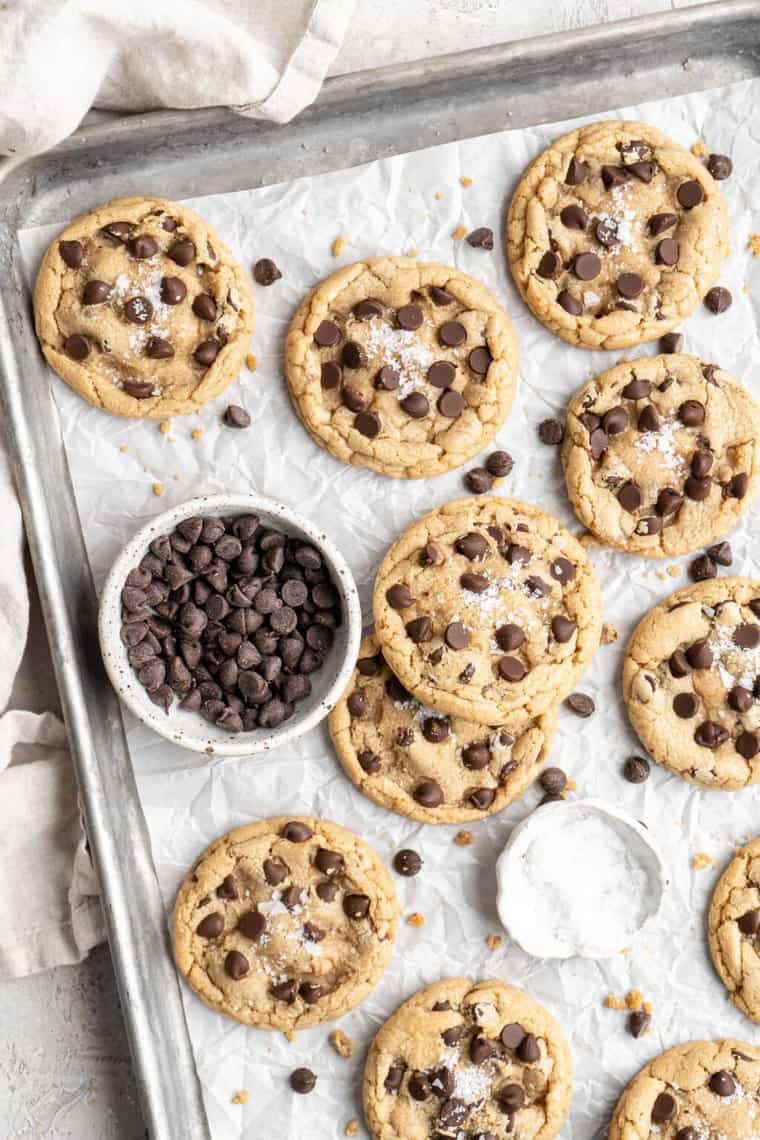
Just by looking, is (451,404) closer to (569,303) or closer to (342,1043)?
(569,303)

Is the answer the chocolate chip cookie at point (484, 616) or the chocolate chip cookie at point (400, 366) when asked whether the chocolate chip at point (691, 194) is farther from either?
the chocolate chip cookie at point (484, 616)

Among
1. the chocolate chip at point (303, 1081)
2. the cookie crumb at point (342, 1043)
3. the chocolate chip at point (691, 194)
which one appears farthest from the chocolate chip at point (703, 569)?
the chocolate chip at point (303, 1081)

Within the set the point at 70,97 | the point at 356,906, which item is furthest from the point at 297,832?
the point at 70,97

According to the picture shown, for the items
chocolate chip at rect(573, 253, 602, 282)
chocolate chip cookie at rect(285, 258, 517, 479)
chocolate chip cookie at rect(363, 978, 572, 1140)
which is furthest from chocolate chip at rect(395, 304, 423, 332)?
chocolate chip cookie at rect(363, 978, 572, 1140)

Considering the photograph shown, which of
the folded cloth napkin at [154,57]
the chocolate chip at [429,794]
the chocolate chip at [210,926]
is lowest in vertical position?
the chocolate chip at [210,926]

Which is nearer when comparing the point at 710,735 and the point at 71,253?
the point at 71,253
